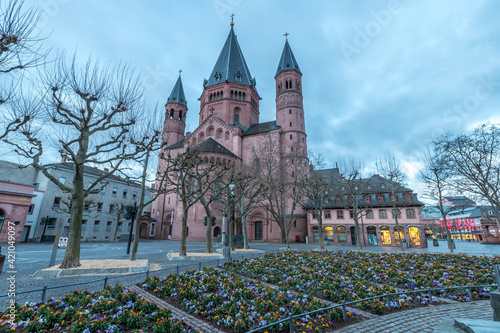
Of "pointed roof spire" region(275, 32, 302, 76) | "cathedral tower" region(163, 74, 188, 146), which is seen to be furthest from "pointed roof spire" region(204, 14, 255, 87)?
"pointed roof spire" region(275, 32, 302, 76)

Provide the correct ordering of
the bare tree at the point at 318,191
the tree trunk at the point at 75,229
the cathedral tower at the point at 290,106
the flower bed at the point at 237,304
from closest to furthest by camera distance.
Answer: the flower bed at the point at 237,304 → the tree trunk at the point at 75,229 → the bare tree at the point at 318,191 → the cathedral tower at the point at 290,106

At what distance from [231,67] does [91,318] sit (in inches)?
2294

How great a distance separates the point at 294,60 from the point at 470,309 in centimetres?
5170

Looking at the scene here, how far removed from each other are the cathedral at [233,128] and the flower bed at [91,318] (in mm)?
28974

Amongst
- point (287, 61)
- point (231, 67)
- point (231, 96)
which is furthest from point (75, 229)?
point (231, 67)

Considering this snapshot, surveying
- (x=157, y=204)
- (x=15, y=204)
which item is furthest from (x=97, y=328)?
(x=157, y=204)

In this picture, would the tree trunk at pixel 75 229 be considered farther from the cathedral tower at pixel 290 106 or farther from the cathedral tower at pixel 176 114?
the cathedral tower at pixel 176 114

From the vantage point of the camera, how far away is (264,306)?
621cm

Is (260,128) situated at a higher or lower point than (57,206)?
higher

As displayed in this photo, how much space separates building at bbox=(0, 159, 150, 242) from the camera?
32.5 metres

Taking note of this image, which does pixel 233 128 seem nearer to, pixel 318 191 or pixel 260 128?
pixel 260 128

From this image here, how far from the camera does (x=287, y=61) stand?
50.4 m

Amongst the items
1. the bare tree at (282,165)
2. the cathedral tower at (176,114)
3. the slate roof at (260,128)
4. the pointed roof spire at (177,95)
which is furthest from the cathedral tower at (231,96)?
the bare tree at (282,165)

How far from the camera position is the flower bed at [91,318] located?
4.52 m
